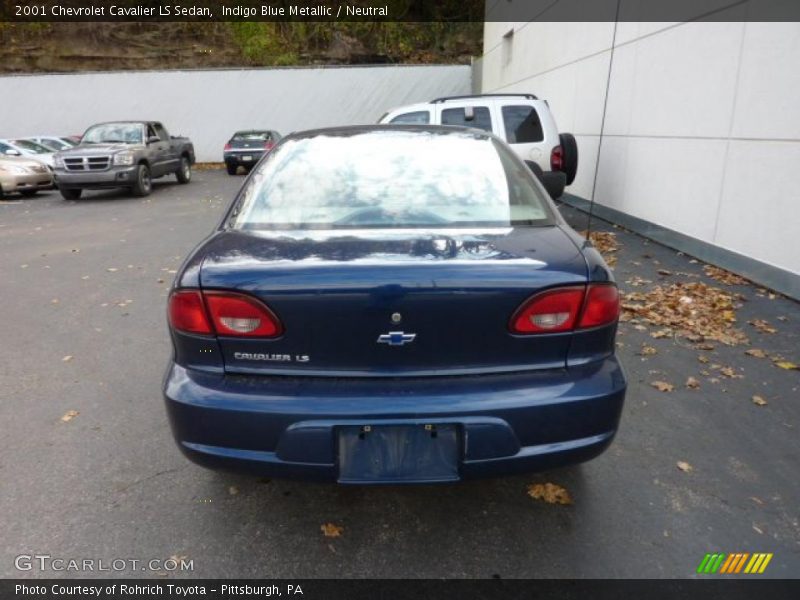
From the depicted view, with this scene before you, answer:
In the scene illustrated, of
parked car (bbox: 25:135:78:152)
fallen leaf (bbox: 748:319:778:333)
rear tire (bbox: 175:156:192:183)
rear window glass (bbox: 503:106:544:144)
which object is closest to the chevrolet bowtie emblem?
fallen leaf (bbox: 748:319:778:333)

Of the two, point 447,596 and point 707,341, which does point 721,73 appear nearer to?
point 707,341

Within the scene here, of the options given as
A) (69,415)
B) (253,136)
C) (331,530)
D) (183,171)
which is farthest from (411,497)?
(253,136)

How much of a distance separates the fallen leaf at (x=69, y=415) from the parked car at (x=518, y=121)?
6402 mm

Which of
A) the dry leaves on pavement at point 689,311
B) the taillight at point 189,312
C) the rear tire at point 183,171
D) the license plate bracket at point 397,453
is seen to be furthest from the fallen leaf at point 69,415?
the rear tire at point 183,171

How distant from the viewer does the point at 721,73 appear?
5965 millimetres

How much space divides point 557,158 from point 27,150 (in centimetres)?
1502

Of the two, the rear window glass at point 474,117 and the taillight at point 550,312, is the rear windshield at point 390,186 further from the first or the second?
the rear window glass at point 474,117

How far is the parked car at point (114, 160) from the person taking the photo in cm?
1287

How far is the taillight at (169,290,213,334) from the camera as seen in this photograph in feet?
6.73

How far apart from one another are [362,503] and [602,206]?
7.90m

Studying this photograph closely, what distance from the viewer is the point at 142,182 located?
13578 millimetres

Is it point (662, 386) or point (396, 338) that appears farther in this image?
point (662, 386)

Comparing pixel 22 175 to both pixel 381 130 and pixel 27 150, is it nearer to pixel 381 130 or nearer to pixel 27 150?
pixel 27 150

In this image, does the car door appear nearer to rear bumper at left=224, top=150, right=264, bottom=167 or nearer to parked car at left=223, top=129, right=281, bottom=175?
parked car at left=223, top=129, right=281, bottom=175
